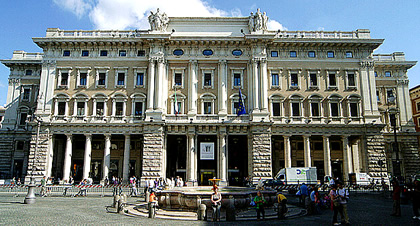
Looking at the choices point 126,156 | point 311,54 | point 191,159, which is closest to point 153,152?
point 126,156

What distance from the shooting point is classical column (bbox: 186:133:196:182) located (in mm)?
38094

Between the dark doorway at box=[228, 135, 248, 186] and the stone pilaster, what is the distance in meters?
9.38

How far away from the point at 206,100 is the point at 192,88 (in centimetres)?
241

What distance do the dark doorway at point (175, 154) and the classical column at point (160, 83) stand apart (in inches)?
211

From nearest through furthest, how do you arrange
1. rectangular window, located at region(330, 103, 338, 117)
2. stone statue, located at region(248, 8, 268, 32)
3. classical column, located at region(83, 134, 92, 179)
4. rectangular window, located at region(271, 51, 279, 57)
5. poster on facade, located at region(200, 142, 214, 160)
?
poster on facade, located at region(200, 142, 214, 160) < classical column, located at region(83, 134, 92, 179) < rectangular window, located at region(330, 103, 338, 117) < stone statue, located at region(248, 8, 268, 32) < rectangular window, located at region(271, 51, 279, 57)

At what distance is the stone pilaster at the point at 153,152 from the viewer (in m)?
37.6

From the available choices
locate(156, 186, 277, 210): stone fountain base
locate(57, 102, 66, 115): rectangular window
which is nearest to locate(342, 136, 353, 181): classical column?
locate(156, 186, 277, 210): stone fountain base

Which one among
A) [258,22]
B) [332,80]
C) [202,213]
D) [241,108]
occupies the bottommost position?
[202,213]

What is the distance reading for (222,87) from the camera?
4069 centimetres

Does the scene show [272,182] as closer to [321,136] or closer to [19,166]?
[321,136]

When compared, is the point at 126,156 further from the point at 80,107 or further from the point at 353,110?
the point at 353,110

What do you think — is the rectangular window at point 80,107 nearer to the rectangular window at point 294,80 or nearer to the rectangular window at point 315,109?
the rectangular window at point 294,80

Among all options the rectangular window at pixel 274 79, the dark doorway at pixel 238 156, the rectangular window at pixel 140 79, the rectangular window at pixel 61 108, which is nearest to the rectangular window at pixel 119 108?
the rectangular window at pixel 140 79

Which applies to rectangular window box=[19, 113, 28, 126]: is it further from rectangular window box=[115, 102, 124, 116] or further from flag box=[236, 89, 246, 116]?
flag box=[236, 89, 246, 116]
